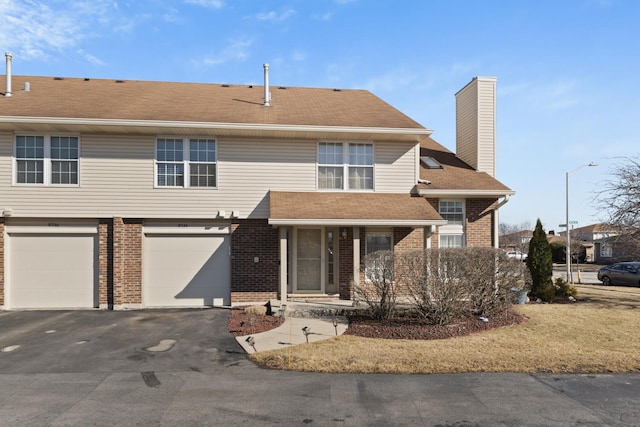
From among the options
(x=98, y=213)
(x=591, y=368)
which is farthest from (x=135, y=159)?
(x=591, y=368)

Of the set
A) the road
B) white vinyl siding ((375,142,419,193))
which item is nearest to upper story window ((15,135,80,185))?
the road

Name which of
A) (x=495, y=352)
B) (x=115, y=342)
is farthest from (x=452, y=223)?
(x=115, y=342)

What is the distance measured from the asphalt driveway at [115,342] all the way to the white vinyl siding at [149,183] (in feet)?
9.93

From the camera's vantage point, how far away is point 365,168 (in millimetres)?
13656

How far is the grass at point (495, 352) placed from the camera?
280 inches

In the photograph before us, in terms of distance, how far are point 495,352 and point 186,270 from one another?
29.4 ft

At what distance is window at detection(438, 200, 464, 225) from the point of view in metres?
14.3

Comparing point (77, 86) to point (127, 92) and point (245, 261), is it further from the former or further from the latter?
point (245, 261)

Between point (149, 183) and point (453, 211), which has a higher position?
point (149, 183)

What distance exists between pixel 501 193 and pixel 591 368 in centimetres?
761

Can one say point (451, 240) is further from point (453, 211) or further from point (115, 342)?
point (115, 342)

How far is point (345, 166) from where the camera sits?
44.4ft

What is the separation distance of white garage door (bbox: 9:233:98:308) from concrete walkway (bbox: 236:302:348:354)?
581 cm

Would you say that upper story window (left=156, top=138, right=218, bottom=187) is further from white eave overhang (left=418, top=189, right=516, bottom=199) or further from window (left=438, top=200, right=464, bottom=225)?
window (left=438, top=200, right=464, bottom=225)
